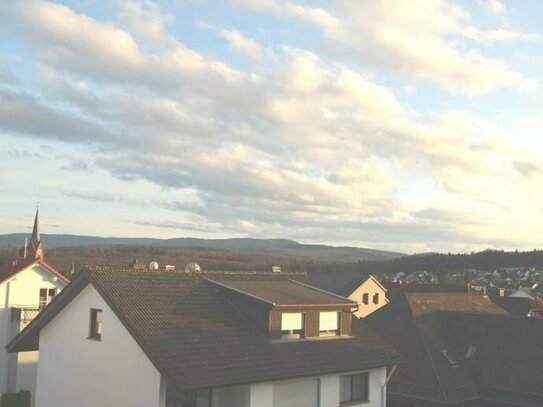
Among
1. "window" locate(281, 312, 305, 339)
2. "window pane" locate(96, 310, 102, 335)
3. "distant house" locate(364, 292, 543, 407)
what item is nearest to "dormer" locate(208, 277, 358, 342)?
"window" locate(281, 312, 305, 339)

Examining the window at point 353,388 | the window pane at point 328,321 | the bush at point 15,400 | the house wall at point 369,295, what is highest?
the window pane at point 328,321

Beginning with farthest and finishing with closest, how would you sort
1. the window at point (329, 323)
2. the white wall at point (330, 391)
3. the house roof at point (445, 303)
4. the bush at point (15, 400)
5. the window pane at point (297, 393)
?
the house roof at point (445, 303) < the bush at point (15, 400) < the window at point (329, 323) < the window pane at point (297, 393) < the white wall at point (330, 391)

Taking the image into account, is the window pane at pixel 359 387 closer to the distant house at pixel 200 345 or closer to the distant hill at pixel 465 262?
the distant house at pixel 200 345

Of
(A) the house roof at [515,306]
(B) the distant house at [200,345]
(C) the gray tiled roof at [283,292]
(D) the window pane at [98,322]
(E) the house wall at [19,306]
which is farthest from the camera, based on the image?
(A) the house roof at [515,306]

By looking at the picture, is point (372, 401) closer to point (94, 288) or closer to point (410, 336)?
point (410, 336)

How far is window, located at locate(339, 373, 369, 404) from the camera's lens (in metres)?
22.3

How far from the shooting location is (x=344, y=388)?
22422mm

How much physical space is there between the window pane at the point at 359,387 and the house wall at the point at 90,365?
24.9ft

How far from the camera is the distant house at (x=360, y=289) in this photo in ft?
192

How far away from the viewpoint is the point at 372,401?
904 inches

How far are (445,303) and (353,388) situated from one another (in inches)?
524

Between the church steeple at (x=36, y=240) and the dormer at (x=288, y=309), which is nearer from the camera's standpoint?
the dormer at (x=288, y=309)

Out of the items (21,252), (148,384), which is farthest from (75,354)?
(21,252)

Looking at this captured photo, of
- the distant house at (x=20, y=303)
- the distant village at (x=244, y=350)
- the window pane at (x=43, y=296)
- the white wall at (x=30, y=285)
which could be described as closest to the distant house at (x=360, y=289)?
the white wall at (x=30, y=285)
